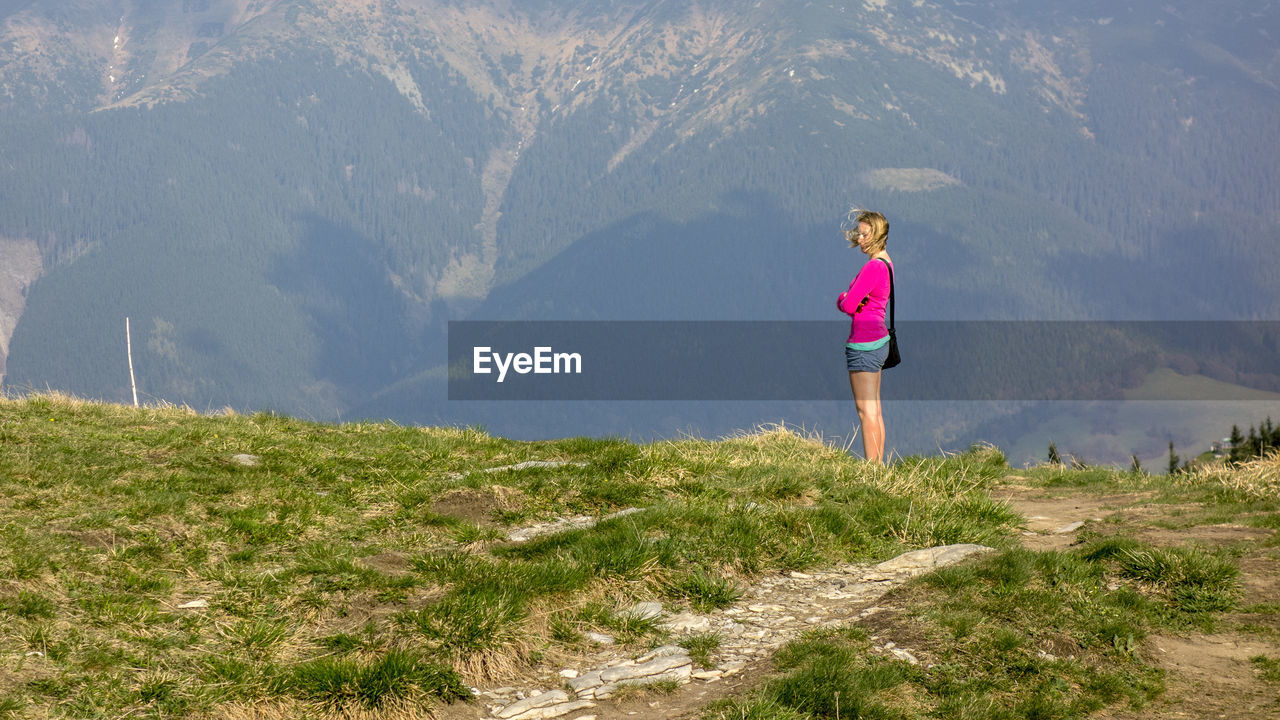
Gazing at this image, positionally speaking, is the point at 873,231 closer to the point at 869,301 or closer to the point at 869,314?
the point at 869,301

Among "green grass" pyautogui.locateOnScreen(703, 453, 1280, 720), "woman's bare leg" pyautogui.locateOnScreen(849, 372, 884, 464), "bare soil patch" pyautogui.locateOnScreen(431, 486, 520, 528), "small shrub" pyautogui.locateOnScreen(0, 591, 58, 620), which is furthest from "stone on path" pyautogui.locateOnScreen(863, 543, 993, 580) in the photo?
"small shrub" pyautogui.locateOnScreen(0, 591, 58, 620)

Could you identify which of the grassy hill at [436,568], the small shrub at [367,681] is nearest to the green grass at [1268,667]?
the grassy hill at [436,568]

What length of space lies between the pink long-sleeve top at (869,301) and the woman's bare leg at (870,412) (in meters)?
0.53

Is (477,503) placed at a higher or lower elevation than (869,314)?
lower

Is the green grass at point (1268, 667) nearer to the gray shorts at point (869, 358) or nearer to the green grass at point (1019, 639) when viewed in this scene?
the green grass at point (1019, 639)

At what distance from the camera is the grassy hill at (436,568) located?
22.7ft

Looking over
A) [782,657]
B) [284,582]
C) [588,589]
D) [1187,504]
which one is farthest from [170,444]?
[1187,504]

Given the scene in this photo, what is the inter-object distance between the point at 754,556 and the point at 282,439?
24.5ft

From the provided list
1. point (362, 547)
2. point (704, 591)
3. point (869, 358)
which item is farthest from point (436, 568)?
point (869, 358)

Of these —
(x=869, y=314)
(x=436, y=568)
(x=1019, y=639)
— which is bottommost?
(x=1019, y=639)

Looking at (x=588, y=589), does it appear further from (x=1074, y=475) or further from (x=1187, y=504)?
(x=1074, y=475)

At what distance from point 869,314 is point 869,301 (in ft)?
0.60

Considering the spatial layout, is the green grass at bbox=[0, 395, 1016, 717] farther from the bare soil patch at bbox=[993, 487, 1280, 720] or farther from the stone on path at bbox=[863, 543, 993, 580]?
the bare soil patch at bbox=[993, 487, 1280, 720]

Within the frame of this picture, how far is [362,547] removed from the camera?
972 cm
